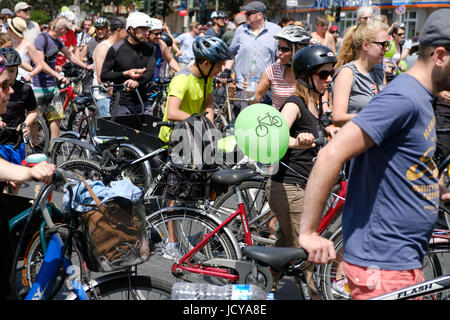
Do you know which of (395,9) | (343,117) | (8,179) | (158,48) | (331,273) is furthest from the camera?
(395,9)

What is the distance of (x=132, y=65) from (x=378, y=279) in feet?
18.8

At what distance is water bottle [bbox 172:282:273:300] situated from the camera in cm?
230

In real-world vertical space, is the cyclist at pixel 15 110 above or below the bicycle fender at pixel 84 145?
above

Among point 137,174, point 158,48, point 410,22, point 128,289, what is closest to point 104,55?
Answer: point 158,48

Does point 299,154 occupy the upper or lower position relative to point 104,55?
lower

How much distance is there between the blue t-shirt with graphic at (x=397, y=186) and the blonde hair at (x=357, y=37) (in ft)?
8.57

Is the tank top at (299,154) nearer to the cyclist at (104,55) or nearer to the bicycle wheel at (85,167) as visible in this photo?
the bicycle wheel at (85,167)

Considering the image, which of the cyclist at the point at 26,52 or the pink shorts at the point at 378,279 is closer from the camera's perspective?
the pink shorts at the point at 378,279

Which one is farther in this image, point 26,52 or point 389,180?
point 26,52

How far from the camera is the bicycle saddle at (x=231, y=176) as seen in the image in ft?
13.0

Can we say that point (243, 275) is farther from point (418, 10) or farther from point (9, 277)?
point (418, 10)

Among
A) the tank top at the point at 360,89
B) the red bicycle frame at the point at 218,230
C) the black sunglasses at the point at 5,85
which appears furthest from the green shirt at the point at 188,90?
the black sunglasses at the point at 5,85

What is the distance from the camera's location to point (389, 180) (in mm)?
2369

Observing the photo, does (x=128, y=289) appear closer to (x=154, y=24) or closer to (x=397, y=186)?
(x=397, y=186)
